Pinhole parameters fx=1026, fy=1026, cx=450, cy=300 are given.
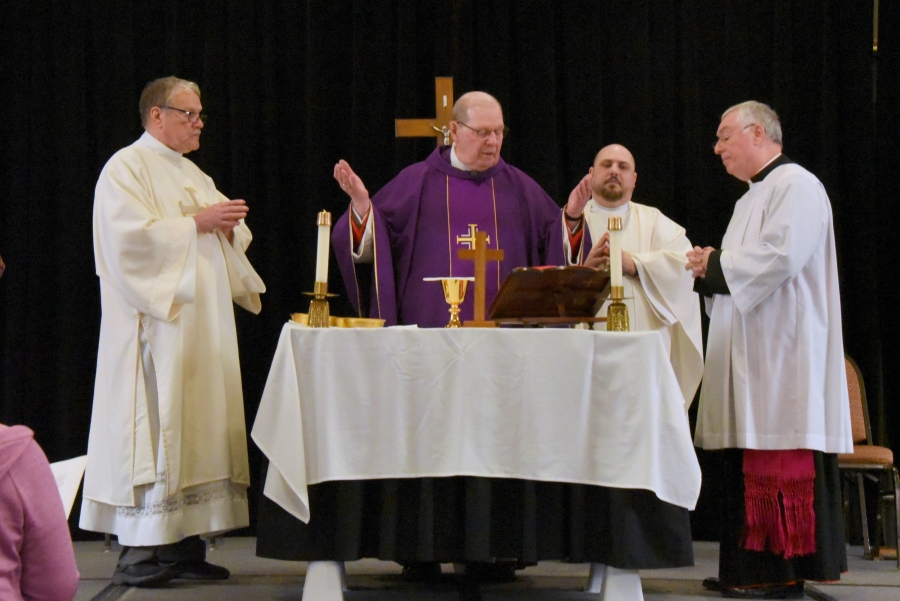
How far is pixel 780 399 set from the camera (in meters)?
4.44

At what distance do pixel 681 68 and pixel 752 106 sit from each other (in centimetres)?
159

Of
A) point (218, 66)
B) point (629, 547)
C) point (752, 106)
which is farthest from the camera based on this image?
point (218, 66)

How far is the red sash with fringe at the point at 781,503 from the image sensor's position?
433cm

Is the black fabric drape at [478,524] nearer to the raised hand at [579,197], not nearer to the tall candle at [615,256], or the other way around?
the tall candle at [615,256]

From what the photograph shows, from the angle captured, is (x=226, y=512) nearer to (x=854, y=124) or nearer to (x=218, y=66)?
(x=218, y=66)

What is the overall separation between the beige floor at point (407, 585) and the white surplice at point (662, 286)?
1092 millimetres

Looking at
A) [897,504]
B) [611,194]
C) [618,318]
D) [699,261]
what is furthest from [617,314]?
[897,504]

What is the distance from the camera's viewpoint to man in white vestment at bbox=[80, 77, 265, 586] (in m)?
4.41

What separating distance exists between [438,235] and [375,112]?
1.66 metres

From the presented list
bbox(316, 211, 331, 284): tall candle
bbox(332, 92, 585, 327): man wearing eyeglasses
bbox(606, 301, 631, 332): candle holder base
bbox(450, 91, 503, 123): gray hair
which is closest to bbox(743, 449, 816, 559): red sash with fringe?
bbox(606, 301, 631, 332): candle holder base

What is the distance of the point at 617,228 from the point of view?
3.72 metres

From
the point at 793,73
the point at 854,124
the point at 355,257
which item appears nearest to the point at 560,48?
the point at 793,73

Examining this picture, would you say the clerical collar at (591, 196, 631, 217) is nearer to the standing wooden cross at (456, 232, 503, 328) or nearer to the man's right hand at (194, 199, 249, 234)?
the standing wooden cross at (456, 232, 503, 328)

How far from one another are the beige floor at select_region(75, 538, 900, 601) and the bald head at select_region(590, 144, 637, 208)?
2016 mm
